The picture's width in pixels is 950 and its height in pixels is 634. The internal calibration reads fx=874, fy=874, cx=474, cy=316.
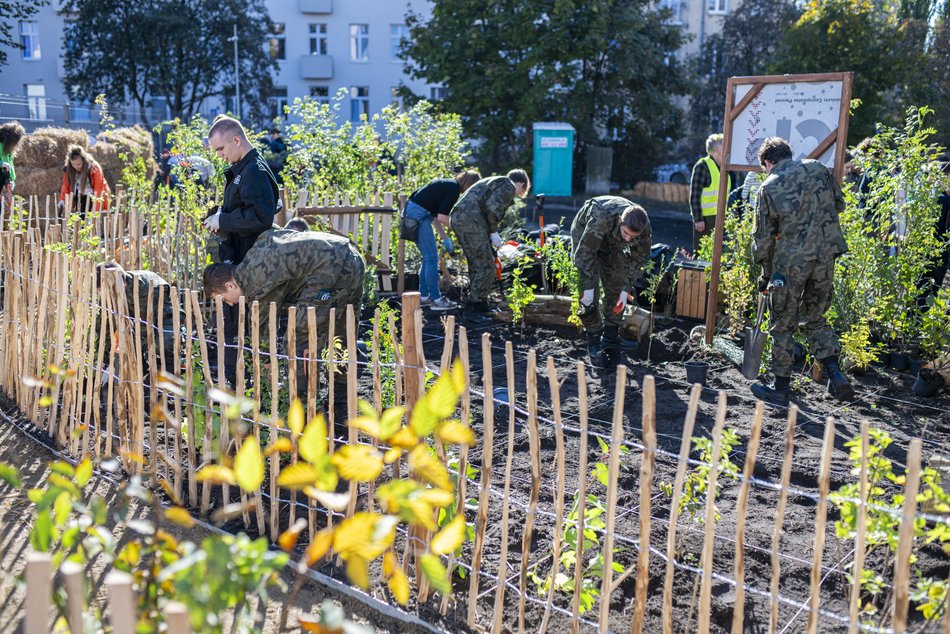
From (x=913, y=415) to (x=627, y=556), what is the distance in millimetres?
2629

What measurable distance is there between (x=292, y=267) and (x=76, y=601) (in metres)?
3.10

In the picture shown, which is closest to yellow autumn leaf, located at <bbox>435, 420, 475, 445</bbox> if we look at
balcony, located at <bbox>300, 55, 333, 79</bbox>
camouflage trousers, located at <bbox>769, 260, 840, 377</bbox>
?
camouflage trousers, located at <bbox>769, 260, 840, 377</bbox>

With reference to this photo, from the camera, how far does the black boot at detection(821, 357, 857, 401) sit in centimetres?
535

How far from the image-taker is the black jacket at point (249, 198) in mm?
5043

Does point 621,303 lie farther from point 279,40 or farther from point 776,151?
point 279,40

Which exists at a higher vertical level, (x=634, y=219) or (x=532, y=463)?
(x=634, y=219)

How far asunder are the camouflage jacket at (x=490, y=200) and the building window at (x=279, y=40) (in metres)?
28.8

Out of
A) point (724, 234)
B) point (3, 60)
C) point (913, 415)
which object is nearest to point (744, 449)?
point (913, 415)

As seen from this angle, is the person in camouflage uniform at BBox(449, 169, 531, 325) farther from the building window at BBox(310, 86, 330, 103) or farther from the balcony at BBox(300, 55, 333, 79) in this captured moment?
the building window at BBox(310, 86, 330, 103)

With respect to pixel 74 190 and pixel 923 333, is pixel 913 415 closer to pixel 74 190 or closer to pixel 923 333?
pixel 923 333

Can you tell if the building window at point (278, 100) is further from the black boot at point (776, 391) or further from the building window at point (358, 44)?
the black boot at point (776, 391)

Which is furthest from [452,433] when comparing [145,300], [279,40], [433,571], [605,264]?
[279,40]

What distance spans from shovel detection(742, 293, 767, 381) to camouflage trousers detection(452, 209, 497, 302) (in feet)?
8.01

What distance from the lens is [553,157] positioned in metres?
19.4
